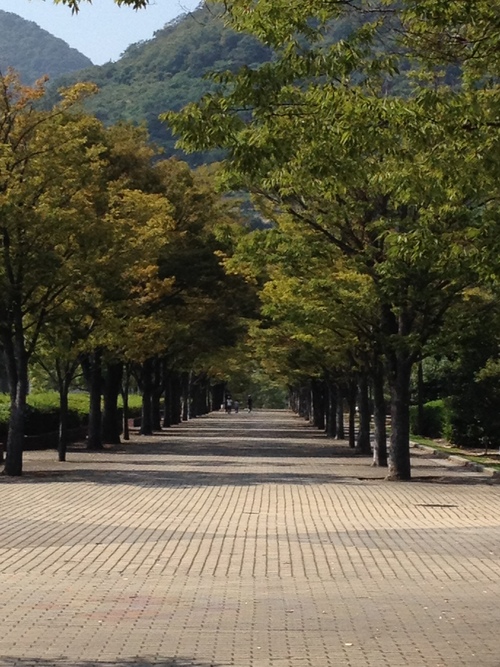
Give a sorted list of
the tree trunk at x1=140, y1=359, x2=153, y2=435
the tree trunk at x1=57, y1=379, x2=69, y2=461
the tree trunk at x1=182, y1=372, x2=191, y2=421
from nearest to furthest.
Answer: the tree trunk at x1=57, y1=379, x2=69, y2=461
the tree trunk at x1=140, y1=359, x2=153, y2=435
the tree trunk at x1=182, y1=372, x2=191, y2=421

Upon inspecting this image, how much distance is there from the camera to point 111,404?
46.6 metres

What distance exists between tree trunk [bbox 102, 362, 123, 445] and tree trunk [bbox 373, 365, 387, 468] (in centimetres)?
1378

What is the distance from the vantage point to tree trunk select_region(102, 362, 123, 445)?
151 ft

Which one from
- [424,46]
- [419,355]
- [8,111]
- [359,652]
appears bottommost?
[359,652]

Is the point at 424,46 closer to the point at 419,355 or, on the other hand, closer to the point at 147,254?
the point at 419,355

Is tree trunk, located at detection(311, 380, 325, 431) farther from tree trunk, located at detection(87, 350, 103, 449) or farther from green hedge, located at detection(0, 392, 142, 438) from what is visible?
tree trunk, located at detection(87, 350, 103, 449)

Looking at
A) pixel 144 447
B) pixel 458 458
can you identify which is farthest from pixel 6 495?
pixel 144 447

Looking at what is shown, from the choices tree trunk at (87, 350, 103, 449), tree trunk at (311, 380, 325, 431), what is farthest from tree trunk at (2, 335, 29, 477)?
tree trunk at (311, 380, 325, 431)

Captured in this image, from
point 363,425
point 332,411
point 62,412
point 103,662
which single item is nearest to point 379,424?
point 363,425

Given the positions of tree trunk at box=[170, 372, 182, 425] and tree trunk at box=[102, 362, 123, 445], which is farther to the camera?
tree trunk at box=[170, 372, 182, 425]

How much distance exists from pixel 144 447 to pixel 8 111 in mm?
18207

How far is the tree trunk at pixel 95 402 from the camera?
41.0m

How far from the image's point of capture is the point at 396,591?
1177cm

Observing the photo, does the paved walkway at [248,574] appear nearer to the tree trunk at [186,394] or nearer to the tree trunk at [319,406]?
the tree trunk at [319,406]
